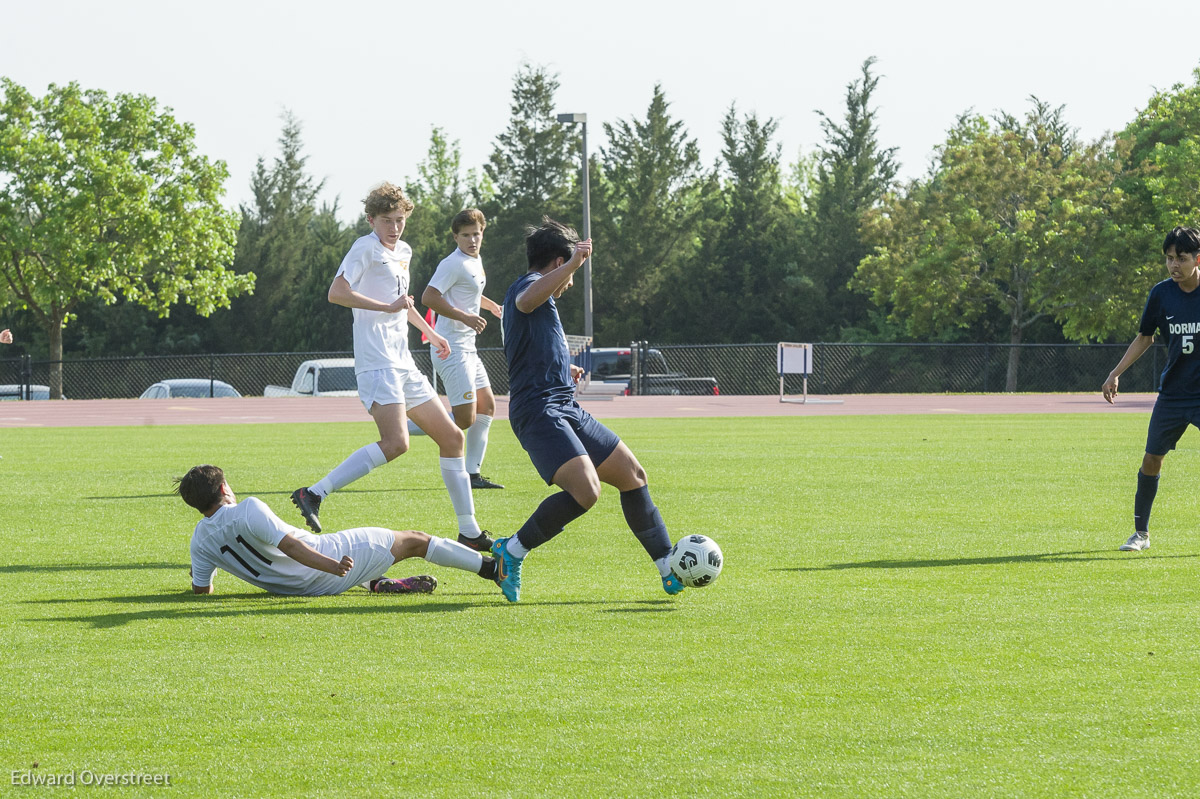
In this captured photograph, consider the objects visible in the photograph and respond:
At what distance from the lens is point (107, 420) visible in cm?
2950

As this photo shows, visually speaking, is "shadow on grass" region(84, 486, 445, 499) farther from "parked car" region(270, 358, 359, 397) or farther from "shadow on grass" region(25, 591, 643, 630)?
"parked car" region(270, 358, 359, 397)

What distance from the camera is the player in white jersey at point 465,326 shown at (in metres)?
9.80

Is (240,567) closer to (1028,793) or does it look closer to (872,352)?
(1028,793)

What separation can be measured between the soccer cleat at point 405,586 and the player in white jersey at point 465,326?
2525mm

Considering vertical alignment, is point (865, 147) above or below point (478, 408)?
above

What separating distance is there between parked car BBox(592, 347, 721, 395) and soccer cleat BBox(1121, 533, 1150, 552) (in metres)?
34.4

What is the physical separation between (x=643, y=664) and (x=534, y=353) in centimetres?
190

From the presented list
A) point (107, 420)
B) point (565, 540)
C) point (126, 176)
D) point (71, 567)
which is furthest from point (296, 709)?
point (126, 176)

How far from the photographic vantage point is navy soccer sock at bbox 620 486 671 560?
6570 mm

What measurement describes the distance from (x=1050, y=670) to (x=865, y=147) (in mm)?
67519

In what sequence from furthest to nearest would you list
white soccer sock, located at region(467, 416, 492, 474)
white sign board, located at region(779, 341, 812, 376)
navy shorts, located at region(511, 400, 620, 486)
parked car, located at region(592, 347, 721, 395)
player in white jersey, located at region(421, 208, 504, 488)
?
parked car, located at region(592, 347, 721, 395), white sign board, located at region(779, 341, 812, 376), white soccer sock, located at region(467, 416, 492, 474), player in white jersey, located at region(421, 208, 504, 488), navy shorts, located at region(511, 400, 620, 486)

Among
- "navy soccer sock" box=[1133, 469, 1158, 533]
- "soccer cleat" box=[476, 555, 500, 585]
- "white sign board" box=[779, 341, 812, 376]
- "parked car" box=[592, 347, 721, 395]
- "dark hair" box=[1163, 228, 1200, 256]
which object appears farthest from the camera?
"parked car" box=[592, 347, 721, 395]

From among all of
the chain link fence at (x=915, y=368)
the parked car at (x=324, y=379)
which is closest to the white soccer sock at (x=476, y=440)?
the parked car at (x=324, y=379)

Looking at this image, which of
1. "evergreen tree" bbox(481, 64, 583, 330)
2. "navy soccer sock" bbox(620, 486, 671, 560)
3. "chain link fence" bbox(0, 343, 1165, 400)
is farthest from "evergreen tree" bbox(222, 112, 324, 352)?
"navy soccer sock" bbox(620, 486, 671, 560)
